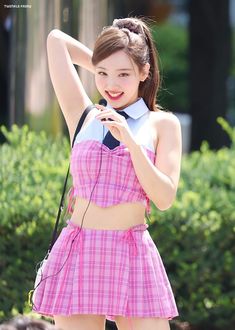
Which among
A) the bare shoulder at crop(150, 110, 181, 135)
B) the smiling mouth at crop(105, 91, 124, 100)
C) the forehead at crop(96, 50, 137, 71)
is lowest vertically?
the bare shoulder at crop(150, 110, 181, 135)

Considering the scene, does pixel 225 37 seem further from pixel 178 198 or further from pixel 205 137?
pixel 178 198

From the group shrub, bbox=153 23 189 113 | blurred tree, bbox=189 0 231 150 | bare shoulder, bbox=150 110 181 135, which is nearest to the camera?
bare shoulder, bbox=150 110 181 135

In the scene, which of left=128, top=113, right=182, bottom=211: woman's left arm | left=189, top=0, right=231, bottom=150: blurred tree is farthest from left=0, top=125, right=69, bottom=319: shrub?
left=189, top=0, right=231, bottom=150: blurred tree

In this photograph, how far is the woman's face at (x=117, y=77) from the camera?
162 inches

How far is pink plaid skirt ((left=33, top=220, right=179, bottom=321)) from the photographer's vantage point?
4.06 m

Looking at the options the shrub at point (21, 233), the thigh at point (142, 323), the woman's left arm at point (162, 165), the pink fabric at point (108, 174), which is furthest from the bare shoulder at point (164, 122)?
Result: the shrub at point (21, 233)

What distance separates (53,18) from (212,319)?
2919mm

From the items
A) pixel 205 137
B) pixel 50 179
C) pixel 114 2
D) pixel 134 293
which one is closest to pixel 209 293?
pixel 50 179

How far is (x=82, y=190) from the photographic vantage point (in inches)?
163

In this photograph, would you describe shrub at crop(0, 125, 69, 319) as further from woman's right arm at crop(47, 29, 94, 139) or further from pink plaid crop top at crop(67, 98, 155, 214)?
pink plaid crop top at crop(67, 98, 155, 214)

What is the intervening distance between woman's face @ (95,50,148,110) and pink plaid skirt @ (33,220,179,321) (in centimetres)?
50

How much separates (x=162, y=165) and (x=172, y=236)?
209 cm

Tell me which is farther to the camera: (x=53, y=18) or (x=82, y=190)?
(x=53, y=18)

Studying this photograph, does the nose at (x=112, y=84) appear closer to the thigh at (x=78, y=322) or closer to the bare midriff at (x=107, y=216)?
the bare midriff at (x=107, y=216)
